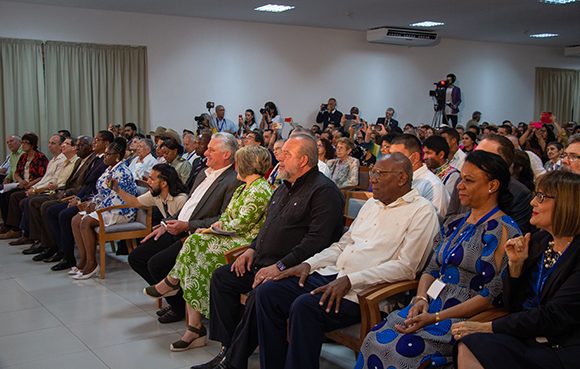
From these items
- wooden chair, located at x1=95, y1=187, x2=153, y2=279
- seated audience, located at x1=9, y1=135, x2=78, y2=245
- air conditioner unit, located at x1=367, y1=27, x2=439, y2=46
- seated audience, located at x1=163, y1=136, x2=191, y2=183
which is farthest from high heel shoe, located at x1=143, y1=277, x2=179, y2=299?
air conditioner unit, located at x1=367, y1=27, x2=439, y2=46

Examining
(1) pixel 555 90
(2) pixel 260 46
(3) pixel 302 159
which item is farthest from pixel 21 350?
(1) pixel 555 90

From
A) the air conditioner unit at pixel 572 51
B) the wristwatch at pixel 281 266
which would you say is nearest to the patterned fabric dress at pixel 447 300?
the wristwatch at pixel 281 266

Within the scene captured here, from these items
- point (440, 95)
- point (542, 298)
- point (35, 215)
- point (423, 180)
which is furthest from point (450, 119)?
point (542, 298)

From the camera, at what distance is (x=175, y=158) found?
610cm

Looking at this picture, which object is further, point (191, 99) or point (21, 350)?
point (191, 99)

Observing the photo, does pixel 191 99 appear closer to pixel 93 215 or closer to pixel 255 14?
pixel 255 14

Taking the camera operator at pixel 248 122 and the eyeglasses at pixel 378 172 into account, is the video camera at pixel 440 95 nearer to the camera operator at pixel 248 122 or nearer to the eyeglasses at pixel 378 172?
the camera operator at pixel 248 122

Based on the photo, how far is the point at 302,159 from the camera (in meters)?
3.42

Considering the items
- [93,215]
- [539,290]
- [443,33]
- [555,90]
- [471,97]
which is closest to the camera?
[539,290]

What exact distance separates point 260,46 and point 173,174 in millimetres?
8196

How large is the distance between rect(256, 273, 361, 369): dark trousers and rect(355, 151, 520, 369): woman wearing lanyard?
288mm

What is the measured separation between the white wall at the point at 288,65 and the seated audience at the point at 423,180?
8.24 metres

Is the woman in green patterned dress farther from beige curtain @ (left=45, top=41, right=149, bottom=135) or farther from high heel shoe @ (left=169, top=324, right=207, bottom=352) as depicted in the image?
beige curtain @ (left=45, top=41, right=149, bottom=135)

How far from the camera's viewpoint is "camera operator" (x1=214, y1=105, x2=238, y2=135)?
38.2 feet
